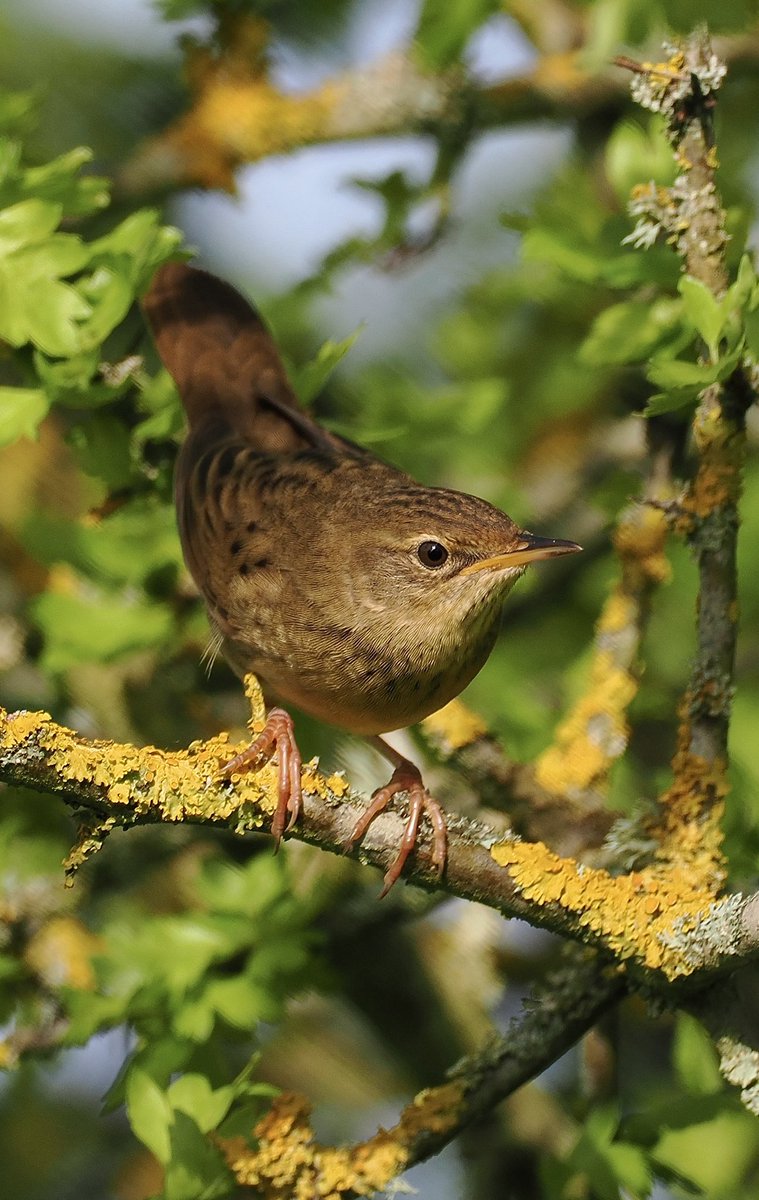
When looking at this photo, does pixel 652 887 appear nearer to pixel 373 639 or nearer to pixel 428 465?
pixel 373 639

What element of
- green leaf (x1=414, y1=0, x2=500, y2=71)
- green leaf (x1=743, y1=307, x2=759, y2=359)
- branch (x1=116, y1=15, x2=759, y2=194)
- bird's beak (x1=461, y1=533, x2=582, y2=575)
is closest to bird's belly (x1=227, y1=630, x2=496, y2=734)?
bird's beak (x1=461, y1=533, x2=582, y2=575)

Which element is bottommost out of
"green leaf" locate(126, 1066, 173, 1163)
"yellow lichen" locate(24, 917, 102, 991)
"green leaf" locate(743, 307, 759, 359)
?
"yellow lichen" locate(24, 917, 102, 991)

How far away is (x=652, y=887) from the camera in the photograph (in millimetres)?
2934

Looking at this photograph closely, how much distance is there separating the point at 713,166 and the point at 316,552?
52.5 inches

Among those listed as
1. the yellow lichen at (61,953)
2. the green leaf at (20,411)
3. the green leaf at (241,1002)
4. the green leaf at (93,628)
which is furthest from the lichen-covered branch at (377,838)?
the yellow lichen at (61,953)

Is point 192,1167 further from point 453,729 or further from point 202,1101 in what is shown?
point 453,729

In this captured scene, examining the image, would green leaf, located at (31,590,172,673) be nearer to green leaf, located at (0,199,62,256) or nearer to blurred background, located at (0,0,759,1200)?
blurred background, located at (0,0,759,1200)

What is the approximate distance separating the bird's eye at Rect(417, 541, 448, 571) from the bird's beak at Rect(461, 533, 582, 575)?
0.08 meters

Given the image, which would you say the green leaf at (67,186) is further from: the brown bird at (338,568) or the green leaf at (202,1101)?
the green leaf at (202,1101)

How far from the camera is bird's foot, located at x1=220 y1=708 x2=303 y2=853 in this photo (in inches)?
103

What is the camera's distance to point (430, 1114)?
10.1ft

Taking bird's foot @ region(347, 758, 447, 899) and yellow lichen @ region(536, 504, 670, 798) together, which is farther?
yellow lichen @ region(536, 504, 670, 798)

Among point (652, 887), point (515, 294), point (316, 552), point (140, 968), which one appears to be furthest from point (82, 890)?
point (515, 294)

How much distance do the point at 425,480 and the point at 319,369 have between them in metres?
1.52
